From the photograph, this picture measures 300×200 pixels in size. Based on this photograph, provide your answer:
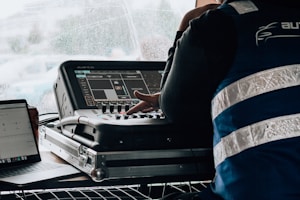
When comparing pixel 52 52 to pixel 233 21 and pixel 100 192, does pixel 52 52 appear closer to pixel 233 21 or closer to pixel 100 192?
pixel 100 192

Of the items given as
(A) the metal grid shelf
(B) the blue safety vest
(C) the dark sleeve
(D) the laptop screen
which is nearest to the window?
(A) the metal grid shelf

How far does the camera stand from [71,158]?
1727mm

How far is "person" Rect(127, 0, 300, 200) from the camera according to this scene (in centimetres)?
145

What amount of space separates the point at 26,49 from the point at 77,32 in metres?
0.24

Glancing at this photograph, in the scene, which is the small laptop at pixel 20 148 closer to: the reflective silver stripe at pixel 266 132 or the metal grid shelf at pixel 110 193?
the metal grid shelf at pixel 110 193

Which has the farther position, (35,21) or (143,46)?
(143,46)

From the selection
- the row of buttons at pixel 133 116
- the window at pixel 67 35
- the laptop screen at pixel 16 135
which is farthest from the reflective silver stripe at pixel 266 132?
the window at pixel 67 35

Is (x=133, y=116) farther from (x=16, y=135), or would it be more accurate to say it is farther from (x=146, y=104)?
(x=16, y=135)

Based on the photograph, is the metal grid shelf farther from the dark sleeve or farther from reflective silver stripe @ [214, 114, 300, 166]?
reflective silver stripe @ [214, 114, 300, 166]

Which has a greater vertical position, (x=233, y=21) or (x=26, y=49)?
(x=233, y=21)

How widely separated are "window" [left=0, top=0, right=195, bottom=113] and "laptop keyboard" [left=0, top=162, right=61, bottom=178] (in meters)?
0.67

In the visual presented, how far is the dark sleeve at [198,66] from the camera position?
4.91ft

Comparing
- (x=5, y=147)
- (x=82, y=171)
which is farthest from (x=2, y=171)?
(x=82, y=171)

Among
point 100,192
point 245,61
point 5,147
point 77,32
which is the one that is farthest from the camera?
point 77,32
